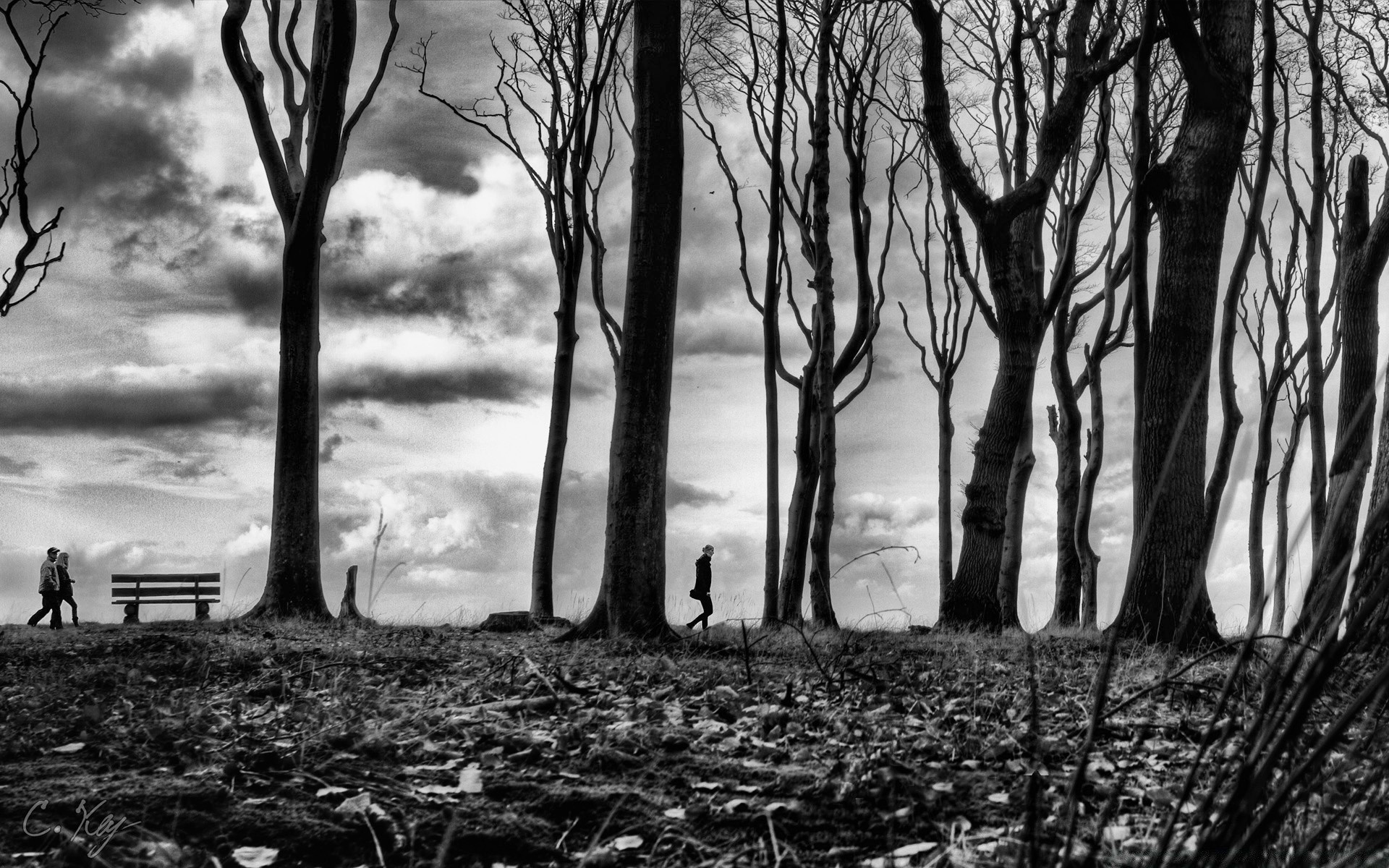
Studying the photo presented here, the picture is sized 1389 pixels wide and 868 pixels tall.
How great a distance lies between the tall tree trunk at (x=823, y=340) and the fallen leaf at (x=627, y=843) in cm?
894

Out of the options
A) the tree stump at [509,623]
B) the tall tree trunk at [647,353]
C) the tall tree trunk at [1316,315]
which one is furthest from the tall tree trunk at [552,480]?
the tall tree trunk at [1316,315]

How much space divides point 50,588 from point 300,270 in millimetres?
6598

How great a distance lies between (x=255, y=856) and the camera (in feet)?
9.17

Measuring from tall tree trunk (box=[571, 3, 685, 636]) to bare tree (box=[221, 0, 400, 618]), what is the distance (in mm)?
4485

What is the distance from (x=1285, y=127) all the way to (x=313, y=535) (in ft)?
43.4

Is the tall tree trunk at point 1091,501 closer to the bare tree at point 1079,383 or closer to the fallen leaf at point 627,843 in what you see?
the bare tree at point 1079,383

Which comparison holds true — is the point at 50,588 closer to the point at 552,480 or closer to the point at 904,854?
the point at 552,480

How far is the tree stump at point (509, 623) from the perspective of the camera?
1086 cm

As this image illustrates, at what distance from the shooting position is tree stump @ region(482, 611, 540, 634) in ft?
35.6

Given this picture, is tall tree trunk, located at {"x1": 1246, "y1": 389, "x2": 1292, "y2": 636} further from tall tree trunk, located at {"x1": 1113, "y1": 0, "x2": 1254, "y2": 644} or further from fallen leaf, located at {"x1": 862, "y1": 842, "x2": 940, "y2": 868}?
fallen leaf, located at {"x1": 862, "y1": 842, "x2": 940, "y2": 868}

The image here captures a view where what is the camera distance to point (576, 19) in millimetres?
14016

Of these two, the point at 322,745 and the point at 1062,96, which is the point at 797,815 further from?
the point at 1062,96

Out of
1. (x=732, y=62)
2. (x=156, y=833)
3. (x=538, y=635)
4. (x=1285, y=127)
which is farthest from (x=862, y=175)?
(x=156, y=833)
